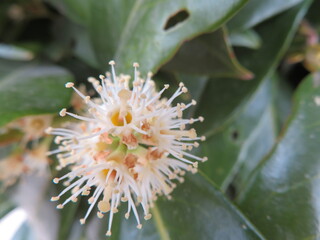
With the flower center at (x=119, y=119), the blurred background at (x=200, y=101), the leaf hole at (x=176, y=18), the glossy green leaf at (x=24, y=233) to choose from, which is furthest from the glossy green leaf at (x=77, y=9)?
the glossy green leaf at (x=24, y=233)

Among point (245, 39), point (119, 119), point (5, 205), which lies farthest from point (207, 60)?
point (5, 205)

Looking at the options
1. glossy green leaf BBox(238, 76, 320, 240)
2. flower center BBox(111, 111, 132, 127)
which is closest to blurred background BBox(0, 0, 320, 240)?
glossy green leaf BBox(238, 76, 320, 240)

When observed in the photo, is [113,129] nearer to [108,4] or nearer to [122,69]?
[122,69]

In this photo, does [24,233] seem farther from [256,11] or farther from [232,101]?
[256,11]

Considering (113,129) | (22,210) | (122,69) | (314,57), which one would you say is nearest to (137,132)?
(113,129)

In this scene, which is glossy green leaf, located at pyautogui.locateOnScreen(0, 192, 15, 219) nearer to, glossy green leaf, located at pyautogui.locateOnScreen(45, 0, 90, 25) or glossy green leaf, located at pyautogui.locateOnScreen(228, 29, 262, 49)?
glossy green leaf, located at pyautogui.locateOnScreen(45, 0, 90, 25)

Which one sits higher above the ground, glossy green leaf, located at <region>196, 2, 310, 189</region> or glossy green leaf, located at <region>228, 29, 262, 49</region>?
glossy green leaf, located at <region>228, 29, 262, 49</region>
